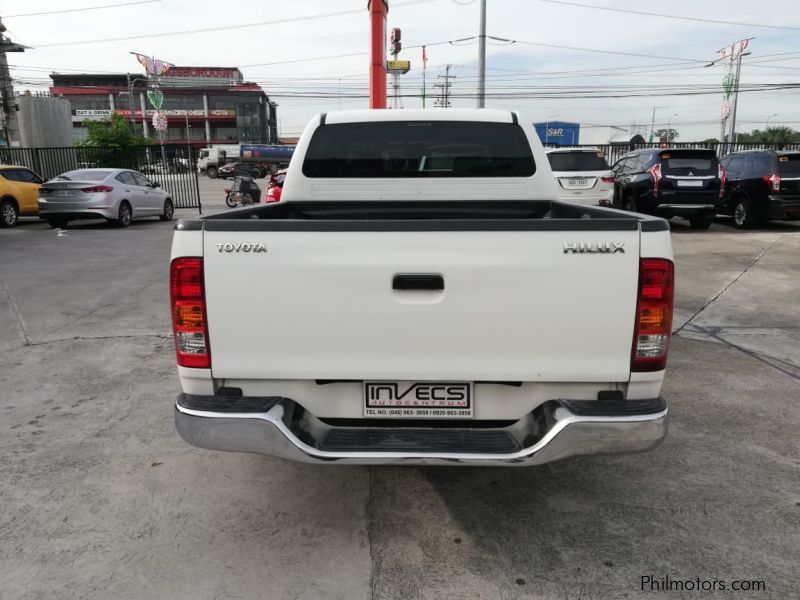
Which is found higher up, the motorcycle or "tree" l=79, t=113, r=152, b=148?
"tree" l=79, t=113, r=152, b=148

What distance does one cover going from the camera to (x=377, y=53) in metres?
14.4

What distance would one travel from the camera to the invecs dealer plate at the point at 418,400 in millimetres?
2762

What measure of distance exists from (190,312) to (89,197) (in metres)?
14.4

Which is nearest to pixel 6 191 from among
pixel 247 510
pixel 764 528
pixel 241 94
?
pixel 247 510

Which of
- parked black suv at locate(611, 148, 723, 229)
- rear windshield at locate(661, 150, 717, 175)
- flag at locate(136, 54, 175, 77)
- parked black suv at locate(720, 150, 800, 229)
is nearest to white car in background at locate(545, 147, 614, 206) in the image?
parked black suv at locate(611, 148, 723, 229)

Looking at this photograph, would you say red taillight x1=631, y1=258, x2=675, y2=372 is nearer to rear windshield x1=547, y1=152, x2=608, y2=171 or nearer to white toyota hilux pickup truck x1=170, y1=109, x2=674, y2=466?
white toyota hilux pickup truck x1=170, y1=109, x2=674, y2=466

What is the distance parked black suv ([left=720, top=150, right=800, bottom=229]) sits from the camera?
13.5m

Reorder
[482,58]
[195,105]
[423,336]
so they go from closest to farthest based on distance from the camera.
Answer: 1. [423,336]
2. [482,58]
3. [195,105]


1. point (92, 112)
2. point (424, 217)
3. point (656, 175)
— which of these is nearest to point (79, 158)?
point (656, 175)

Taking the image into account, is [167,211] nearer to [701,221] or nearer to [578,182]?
[578,182]

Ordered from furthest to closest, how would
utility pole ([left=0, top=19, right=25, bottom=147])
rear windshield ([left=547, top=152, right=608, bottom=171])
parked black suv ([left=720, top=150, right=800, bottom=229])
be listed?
utility pole ([left=0, top=19, right=25, bottom=147])
rear windshield ([left=547, top=152, right=608, bottom=171])
parked black suv ([left=720, top=150, right=800, bottom=229])

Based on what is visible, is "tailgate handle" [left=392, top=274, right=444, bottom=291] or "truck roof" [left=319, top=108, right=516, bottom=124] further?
"truck roof" [left=319, top=108, right=516, bottom=124]

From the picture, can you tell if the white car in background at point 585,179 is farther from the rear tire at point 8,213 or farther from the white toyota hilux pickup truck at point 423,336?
the rear tire at point 8,213

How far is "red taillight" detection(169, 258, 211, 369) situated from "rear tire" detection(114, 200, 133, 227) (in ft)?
48.1
